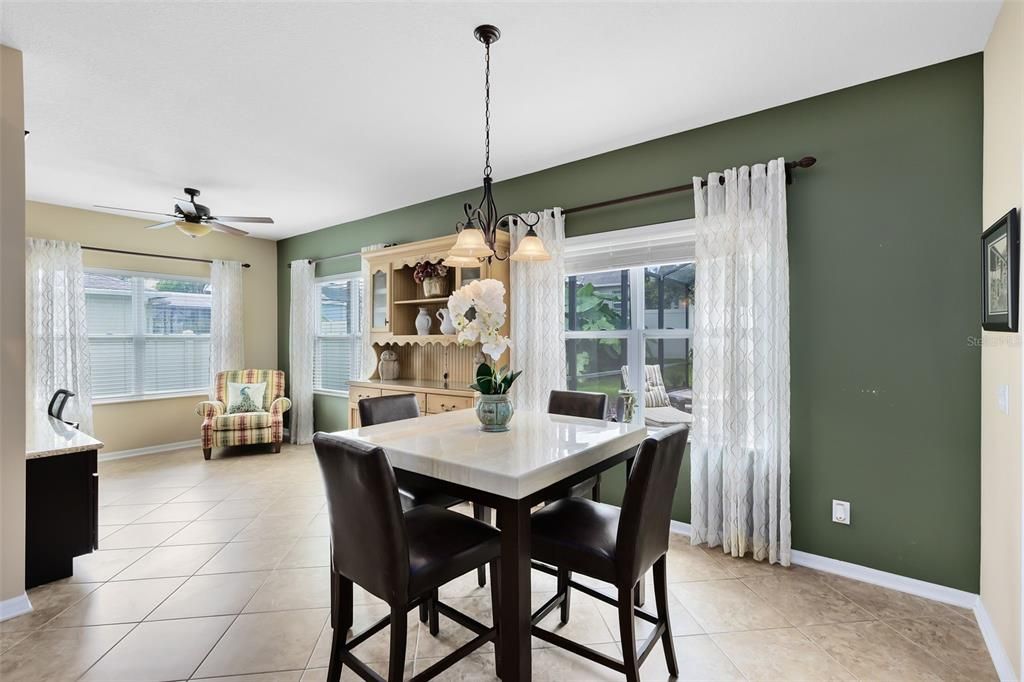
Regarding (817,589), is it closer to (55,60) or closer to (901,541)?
(901,541)

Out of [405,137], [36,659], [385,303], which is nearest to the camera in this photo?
[36,659]

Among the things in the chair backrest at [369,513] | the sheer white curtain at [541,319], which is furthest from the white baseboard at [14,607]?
the sheer white curtain at [541,319]

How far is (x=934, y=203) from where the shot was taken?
2.32m

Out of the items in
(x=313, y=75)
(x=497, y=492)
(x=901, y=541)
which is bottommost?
(x=901, y=541)

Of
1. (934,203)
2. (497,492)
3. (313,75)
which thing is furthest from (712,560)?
(313,75)

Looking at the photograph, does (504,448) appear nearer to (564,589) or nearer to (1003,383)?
(564,589)

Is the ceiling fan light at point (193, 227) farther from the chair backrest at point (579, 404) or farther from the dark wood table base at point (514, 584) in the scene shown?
the dark wood table base at point (514, 584)

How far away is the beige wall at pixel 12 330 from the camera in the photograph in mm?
2150

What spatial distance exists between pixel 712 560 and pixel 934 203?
2151mm

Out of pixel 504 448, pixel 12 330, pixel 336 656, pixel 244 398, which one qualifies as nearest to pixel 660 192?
pixel 504 448

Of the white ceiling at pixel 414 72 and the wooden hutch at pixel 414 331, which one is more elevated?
the white ceiling at pixel 414 72

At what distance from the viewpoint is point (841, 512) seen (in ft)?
8.41

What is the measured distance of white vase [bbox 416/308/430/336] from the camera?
14.2 feet

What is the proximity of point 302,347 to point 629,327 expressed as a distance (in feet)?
13.6
